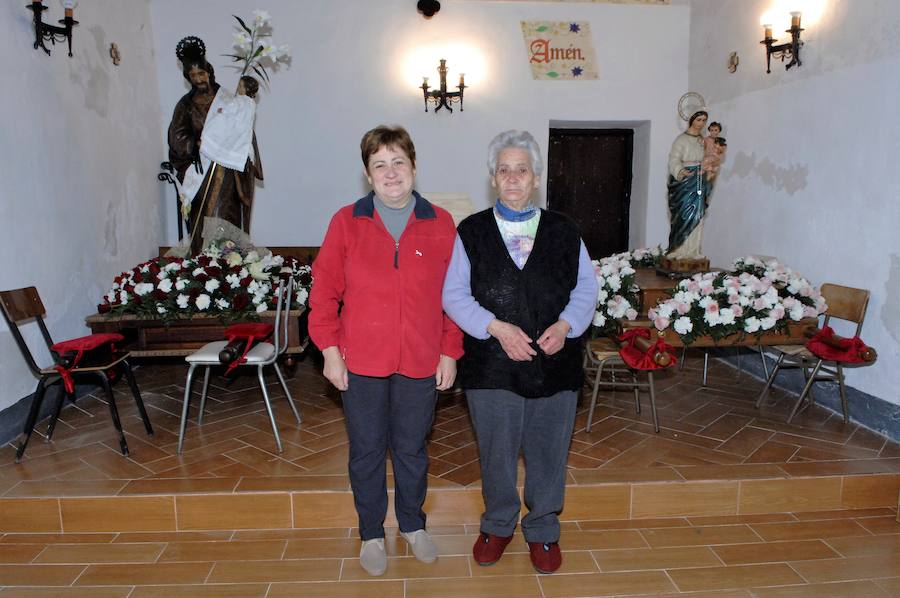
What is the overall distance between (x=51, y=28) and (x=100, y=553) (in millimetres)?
3368

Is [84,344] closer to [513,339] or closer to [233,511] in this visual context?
[233,511]

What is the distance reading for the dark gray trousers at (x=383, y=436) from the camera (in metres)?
2.37

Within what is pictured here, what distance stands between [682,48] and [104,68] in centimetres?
553

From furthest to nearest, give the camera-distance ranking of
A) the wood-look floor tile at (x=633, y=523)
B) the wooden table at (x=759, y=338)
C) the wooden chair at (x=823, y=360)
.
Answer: the wooden table at (x=759, y=338), the wooden chair at (x=823, y=360), the wood-look floor tile at (x=633, y=523)

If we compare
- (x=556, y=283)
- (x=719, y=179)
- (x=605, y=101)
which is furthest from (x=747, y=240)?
(x=556, y=283)

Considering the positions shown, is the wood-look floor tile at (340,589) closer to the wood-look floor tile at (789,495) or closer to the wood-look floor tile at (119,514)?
the wood-look floor tile at (119,514)

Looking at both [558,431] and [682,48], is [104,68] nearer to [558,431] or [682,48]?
[558,431]

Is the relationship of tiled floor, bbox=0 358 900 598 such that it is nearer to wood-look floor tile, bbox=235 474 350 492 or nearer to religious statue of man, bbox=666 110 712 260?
wood-look floor tile, bbox=235 474 350 492

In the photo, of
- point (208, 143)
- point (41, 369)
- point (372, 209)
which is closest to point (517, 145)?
point (372, 209)

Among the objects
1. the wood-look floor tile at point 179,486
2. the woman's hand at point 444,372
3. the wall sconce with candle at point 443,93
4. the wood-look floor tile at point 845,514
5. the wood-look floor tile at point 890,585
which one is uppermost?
the wall sconce with candle at point 443,93

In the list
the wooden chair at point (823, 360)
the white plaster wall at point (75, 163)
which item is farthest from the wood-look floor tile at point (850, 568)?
the white plaster wall at point (75, 163)

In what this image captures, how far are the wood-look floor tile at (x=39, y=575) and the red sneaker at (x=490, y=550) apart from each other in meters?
1.63

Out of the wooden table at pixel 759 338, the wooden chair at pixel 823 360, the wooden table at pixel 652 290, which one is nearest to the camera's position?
the wooden chair at pixel 823 360

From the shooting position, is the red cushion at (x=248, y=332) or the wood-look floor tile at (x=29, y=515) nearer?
the wood-look floor tile at (x=29, y=515)
